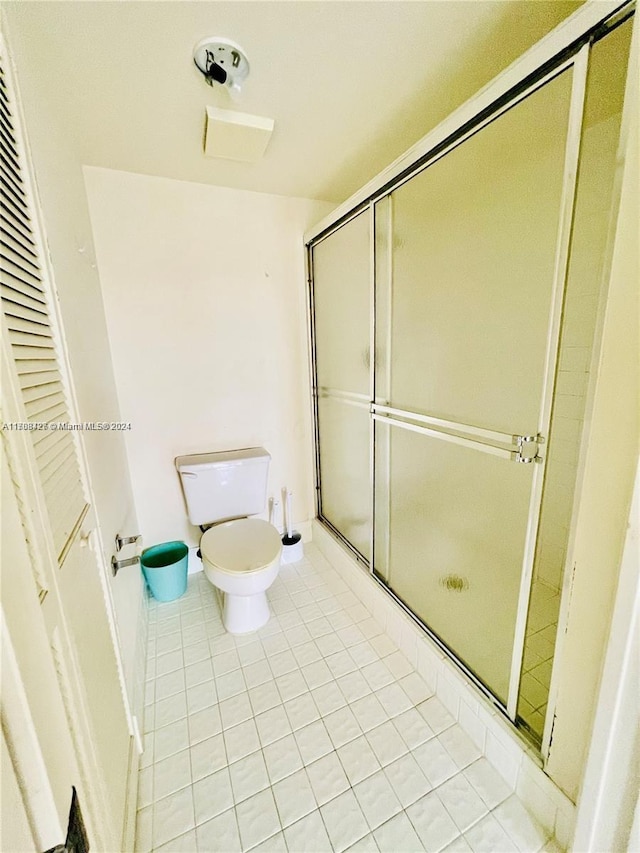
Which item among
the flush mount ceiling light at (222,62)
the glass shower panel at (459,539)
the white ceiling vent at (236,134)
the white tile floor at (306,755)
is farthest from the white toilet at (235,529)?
the flush mount ceiling light at (222,62)

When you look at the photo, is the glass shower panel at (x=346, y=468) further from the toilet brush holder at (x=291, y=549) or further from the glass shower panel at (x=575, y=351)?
the glass shower panel at (x=575, y=351)

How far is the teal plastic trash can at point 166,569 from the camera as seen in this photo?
188 centimetres

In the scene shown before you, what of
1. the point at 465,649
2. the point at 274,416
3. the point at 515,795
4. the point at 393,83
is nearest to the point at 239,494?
the point at 274,416

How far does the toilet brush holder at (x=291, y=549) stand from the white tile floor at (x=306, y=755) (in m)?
0.52

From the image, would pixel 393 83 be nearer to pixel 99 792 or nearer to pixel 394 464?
pixel 394 464

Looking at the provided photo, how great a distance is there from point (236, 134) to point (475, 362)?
1306 millimetres

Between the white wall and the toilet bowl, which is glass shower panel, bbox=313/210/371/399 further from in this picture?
the toilet bowl

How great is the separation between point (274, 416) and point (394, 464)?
0.92 meters

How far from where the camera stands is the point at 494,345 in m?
1.07

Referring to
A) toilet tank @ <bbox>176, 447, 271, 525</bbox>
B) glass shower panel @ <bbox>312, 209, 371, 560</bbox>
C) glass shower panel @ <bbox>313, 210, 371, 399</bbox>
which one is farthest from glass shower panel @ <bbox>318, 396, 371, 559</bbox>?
toilet tank @ <bbox>176, 447, 271, 525</bbox>

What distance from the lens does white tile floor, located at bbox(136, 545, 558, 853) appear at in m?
1.00

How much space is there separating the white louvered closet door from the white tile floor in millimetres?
979

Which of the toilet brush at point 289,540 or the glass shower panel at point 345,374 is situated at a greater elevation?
the glass shower panel at point 345,374

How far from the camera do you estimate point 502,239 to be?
1012mm
